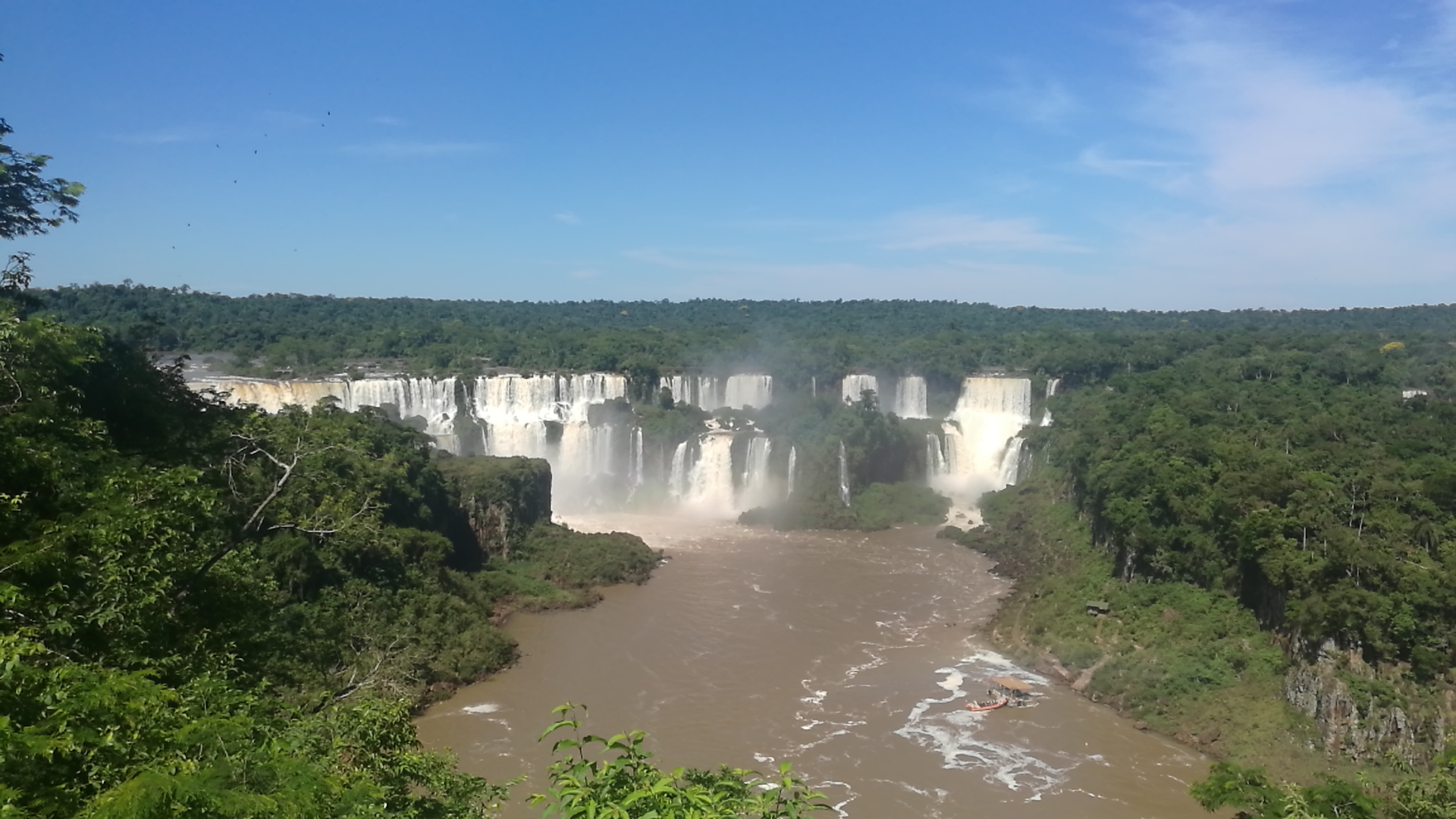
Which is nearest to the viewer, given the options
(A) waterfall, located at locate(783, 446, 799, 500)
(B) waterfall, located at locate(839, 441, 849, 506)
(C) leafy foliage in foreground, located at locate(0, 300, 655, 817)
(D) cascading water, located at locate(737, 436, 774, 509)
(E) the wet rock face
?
(C) leafy foliage in foreground, located at locate(0, 300, 655, 817)

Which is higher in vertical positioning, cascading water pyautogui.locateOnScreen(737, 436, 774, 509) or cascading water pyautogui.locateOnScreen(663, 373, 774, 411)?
cascading water pyautogui.locateOnScreen(663, 373, 774, 411)

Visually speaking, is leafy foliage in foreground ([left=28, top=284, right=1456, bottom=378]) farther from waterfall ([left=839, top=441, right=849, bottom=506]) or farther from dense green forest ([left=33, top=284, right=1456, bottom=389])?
waterfall ([left=839, top=441, right=849, bottom=506])

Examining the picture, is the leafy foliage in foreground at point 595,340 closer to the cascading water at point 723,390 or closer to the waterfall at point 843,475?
the cascading water at point 723,390

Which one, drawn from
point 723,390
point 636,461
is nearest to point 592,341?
point 723,390

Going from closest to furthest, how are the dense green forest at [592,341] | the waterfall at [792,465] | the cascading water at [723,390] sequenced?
1. the waterfall at [792,465]
2. the cascading water at [723,390]
3. the dense green forest at [592,341]

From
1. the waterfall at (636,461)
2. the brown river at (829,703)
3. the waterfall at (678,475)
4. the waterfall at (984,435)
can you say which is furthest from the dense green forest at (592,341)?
the brown river at (829,703)

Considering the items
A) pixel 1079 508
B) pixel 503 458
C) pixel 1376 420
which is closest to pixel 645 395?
pixel 503 458

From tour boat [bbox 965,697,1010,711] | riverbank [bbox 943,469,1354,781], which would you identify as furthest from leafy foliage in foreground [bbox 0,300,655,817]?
riverbank [bbox 943,469,1354,781]
